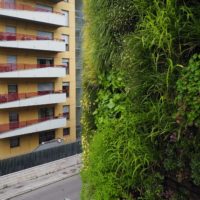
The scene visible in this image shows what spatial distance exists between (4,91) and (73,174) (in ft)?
19.8

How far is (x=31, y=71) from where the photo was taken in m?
17.9

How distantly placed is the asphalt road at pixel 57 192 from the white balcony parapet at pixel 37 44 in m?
7.68

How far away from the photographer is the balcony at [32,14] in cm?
1655

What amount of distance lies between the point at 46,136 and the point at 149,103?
18.5m

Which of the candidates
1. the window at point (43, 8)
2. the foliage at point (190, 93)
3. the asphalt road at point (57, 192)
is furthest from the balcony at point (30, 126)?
the foliage at point (190, 93)

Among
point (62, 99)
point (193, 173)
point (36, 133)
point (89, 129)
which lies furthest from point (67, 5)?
point (193, 173)

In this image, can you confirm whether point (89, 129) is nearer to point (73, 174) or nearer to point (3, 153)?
point (73, 174)

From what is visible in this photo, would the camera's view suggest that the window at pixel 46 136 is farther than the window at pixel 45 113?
Yes

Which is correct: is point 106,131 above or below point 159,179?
above

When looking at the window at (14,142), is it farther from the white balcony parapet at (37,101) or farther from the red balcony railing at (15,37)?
the red balcony railing at (15,37)

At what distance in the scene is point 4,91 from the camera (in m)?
17.3

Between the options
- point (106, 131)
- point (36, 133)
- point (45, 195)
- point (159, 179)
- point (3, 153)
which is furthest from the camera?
point (36, 133)

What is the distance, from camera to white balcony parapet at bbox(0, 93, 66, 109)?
17.1 m

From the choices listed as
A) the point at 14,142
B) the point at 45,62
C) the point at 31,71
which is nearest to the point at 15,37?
the point at 31,71
